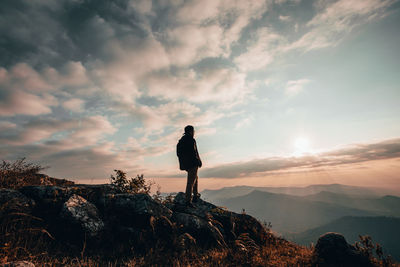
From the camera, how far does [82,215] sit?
527 centimetres

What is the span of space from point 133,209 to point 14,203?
9.48 ft

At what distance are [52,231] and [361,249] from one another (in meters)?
9.51

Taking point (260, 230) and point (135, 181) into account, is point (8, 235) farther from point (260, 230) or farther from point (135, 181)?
point (260, 230)

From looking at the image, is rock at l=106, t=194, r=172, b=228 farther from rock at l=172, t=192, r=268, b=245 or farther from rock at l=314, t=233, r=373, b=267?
rock at l=314, t=233, r=373, b=267

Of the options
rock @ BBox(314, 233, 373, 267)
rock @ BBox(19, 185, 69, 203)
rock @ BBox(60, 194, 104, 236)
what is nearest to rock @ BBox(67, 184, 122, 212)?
rock @ BBox(19, 185, 69, 203)

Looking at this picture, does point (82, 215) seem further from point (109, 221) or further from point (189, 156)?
point (189, 156)

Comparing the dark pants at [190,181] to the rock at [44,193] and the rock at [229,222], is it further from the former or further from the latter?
the rock at [44,193]

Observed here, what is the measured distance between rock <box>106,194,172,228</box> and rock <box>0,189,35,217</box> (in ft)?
6.42

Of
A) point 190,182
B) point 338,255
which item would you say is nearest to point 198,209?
point 190,182

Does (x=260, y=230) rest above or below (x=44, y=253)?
below

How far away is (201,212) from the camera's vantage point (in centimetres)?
806

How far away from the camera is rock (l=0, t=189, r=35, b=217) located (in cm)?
473

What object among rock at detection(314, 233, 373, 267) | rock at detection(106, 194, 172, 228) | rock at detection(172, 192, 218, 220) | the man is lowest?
rock at detection(314, 233, 373, 267)

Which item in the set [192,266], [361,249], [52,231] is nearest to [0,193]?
[52,231]
